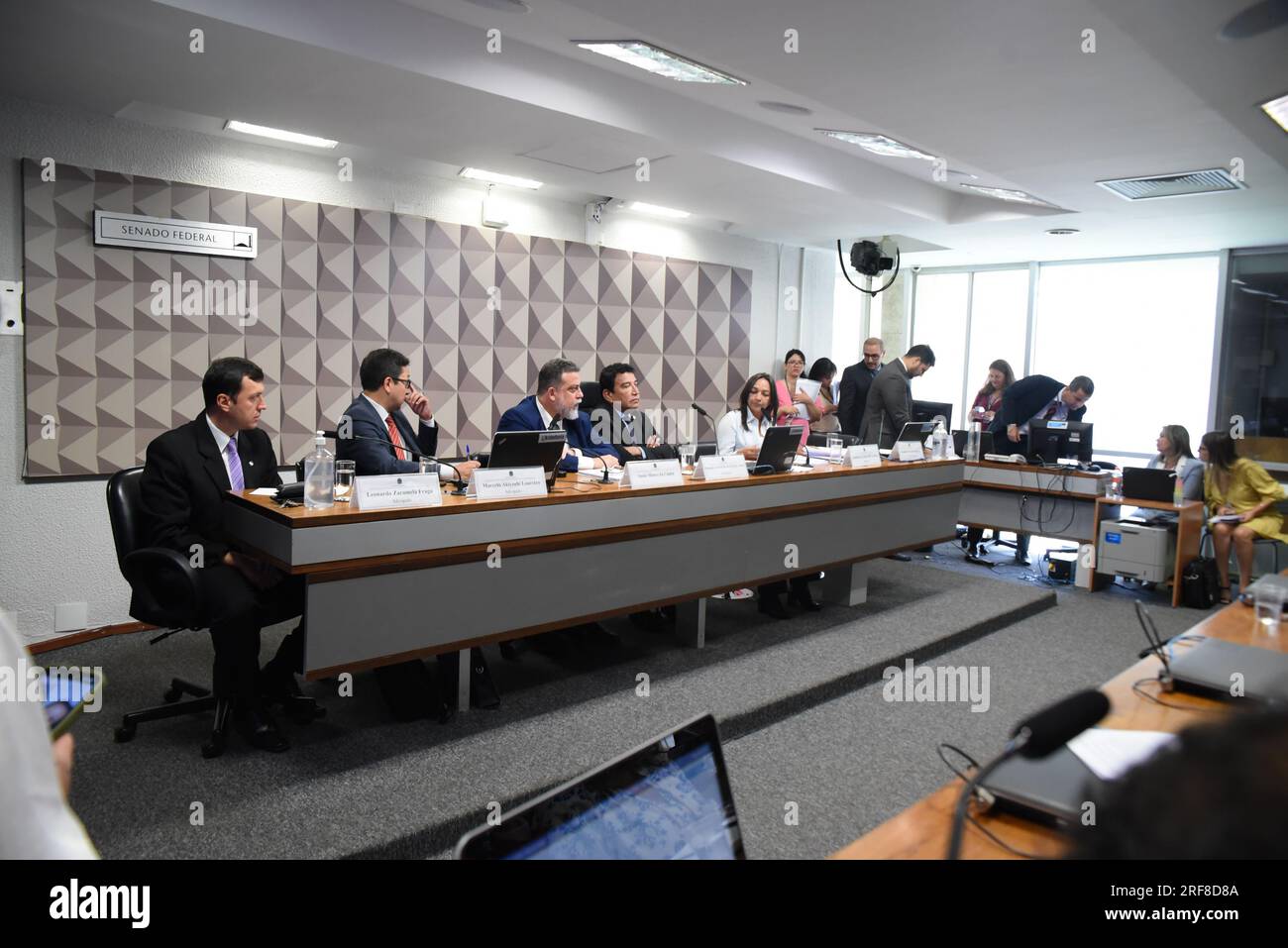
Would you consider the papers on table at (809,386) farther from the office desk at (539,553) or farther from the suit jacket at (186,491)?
the suit jacket at (186,491)

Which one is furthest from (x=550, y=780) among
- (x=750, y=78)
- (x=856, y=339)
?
(x=856, y=339)

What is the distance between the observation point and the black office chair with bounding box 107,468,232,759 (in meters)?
2.66

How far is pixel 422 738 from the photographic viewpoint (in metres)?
2.85

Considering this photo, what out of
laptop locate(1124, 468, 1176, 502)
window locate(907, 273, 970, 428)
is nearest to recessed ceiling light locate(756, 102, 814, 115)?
laptop locate(1124, 468, 1176, 502)

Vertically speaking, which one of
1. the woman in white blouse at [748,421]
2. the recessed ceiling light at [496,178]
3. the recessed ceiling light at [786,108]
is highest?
the recessed ceiling light at [786,108]

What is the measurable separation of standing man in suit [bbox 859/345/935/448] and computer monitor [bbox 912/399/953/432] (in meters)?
0.41

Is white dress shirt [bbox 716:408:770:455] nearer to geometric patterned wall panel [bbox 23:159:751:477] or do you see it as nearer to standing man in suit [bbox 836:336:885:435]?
geometric patterned wall panel [bbox 23:159:751:477]

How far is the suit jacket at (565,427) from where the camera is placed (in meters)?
3.94

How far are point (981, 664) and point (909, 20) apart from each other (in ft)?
9.54

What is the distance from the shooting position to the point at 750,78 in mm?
3814

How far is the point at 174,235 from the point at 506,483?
2.58m

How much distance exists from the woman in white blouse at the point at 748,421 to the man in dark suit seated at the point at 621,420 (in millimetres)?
517

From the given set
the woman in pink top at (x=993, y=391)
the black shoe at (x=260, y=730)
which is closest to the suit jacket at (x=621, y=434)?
the black shoe at (x=260, y=730)
